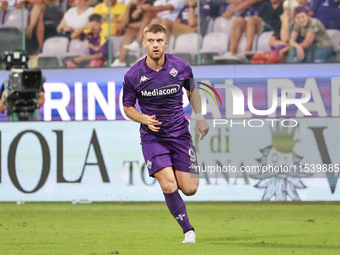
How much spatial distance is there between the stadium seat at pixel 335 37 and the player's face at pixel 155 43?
9.14m

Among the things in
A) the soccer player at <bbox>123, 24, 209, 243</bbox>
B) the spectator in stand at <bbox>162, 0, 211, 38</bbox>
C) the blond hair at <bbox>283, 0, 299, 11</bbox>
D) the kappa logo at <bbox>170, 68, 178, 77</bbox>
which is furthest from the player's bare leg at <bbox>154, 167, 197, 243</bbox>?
the blond hair at <bbox>283, 0, 299, 11</bbox>

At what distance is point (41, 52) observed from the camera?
16.4 metres

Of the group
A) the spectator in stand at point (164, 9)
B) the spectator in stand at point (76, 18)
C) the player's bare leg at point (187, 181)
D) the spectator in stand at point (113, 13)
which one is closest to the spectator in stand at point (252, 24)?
the spectator in stand at point (164, 9)

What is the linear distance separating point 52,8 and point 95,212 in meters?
5.55

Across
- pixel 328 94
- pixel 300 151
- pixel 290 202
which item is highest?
pixel 328 94

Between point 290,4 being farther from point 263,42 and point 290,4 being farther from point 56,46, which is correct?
point 56,46

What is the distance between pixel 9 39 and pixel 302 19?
20.7 feet

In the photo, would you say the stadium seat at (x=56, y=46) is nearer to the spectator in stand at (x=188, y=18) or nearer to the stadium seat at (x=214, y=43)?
the spectator in stand at (x=188, y=18)

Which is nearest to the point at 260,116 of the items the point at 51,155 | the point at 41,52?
the point at 51,155

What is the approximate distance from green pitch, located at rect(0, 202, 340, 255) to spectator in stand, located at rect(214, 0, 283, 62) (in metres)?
3.40

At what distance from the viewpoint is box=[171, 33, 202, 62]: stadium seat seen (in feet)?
51.6

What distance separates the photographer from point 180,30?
15992mm

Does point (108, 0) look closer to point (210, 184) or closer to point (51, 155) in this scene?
point (51, 155)

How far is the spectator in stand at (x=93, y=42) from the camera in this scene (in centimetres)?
1608
